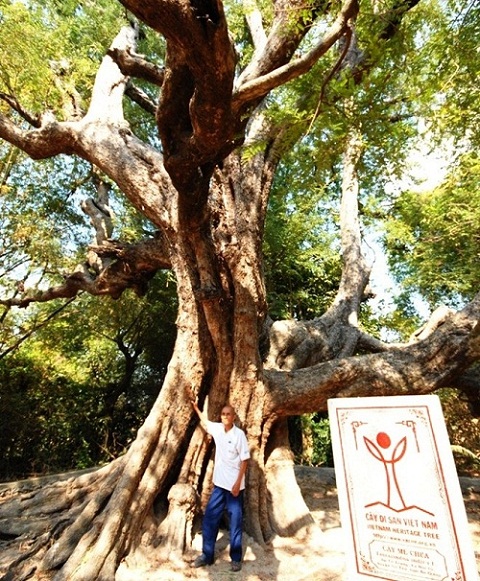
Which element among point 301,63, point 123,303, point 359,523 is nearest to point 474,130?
point 301,63

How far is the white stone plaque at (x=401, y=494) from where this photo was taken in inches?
66.4

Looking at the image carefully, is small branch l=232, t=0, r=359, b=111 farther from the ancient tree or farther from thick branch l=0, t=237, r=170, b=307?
thick branch l=0, t=237, r=170, b=307

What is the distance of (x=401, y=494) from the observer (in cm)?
185

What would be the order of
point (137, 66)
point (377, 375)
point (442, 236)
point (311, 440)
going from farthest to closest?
1. point (311, 440)
2. point (442, 236)
3. point (137, 66)
4. point (377, 375)

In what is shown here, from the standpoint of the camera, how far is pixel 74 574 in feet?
10.3

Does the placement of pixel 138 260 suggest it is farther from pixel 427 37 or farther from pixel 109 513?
pixel 427 37

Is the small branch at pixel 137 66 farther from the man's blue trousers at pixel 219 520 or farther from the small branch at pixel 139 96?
the man's blue trousers at pixel 219 520

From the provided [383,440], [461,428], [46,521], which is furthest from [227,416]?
[461,428]

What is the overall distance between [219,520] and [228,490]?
0.93ft

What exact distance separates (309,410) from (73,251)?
747 cm

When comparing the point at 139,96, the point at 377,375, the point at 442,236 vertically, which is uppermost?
the point at 139,96

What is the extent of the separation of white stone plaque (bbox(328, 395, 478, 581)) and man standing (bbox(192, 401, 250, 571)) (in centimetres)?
188

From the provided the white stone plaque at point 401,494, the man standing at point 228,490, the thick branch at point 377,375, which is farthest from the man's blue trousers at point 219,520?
the white stone plaque at point 401,494

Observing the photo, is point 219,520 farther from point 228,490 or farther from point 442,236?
point 442,236
